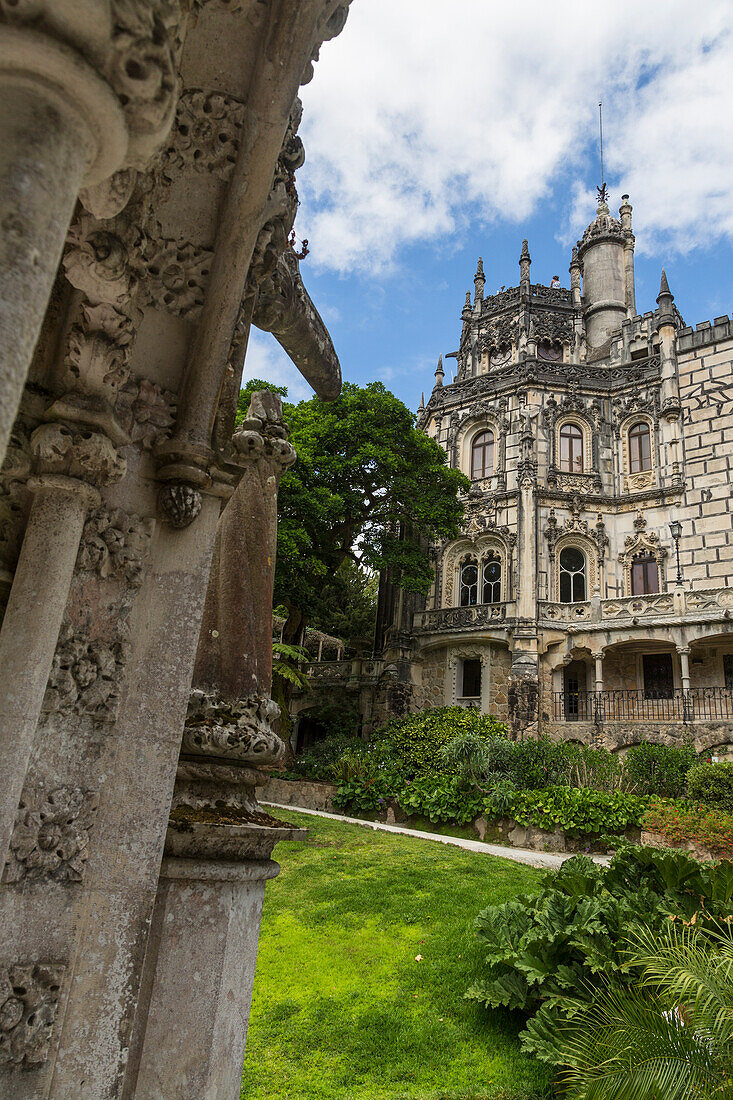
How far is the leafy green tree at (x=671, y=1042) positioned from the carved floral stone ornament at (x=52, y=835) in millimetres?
2497

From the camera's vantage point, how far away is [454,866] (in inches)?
410

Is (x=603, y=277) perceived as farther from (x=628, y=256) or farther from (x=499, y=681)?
(x=499, y=681)

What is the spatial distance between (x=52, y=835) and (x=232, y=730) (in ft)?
3.05

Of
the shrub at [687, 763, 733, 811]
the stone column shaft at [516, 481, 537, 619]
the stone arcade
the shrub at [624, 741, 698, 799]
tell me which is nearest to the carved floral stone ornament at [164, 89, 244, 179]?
the stone arcade

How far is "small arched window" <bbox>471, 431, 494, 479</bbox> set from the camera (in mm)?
29625

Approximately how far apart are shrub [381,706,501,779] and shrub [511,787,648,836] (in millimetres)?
3634

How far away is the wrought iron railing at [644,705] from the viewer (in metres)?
22.4

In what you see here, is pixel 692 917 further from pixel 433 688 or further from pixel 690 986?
pixel 433 688

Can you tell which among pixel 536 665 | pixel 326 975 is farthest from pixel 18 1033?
pixel 536 665

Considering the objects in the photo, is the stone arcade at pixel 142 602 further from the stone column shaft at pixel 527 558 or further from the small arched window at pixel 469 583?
the small arched window at pixel 469 583

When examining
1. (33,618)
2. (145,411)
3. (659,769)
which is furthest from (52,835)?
(659,769)

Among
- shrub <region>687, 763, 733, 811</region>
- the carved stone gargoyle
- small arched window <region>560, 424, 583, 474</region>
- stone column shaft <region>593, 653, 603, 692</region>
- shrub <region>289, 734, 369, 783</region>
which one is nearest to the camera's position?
the carved stone gargoyle

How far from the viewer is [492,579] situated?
2809 centimetres

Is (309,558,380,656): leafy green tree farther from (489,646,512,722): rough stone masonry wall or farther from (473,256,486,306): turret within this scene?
(473,256,486,306): turret
